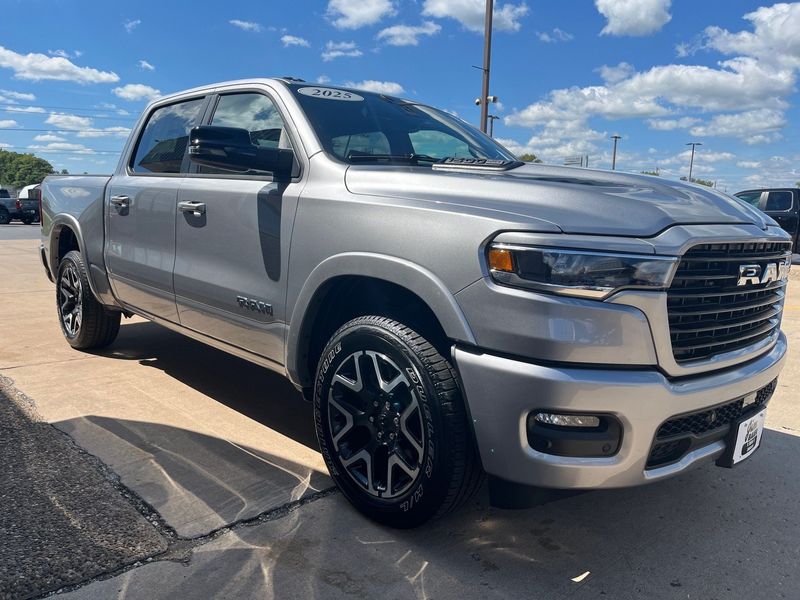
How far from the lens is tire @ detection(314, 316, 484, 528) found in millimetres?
2338

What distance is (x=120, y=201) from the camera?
4383 mm

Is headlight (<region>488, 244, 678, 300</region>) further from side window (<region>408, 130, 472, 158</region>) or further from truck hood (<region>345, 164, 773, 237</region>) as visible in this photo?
side window (<region>408, 130, 472, 158</region>)

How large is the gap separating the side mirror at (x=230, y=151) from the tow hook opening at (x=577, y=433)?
1.70 meters

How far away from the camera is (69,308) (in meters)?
5.41

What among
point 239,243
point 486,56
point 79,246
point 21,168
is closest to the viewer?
point 239,243

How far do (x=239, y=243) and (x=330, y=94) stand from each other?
0.96m

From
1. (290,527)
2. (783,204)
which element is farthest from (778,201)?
(290,527)

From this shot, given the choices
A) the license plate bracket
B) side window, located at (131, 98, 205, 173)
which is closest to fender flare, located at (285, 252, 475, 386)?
the license plate bracket

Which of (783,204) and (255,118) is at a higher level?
(255,118)

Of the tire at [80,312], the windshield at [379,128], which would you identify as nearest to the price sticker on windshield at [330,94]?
the windshield at [379,128]

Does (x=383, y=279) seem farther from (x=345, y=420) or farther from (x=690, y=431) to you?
(x=690, y=431)

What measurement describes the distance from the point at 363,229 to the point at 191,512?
4.59ft

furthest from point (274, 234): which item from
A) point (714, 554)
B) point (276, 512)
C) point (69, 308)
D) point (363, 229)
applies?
point (69, 308)

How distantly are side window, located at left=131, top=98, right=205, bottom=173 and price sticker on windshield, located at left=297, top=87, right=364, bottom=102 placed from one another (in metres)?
0.86
